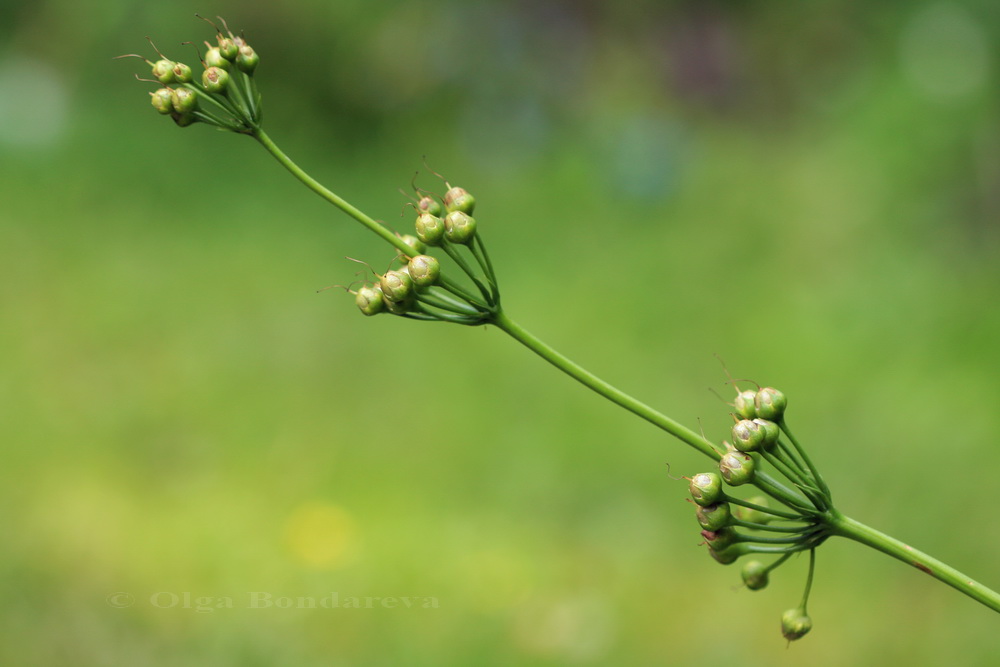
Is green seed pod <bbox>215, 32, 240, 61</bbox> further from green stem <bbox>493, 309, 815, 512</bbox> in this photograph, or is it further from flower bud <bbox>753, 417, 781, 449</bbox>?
flower bud <bbox>753, 417, 781, 449</bbox>

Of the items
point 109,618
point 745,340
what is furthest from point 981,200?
point 109,618

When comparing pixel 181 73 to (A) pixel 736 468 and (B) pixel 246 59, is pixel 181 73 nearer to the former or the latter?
(B) pixel 246 59

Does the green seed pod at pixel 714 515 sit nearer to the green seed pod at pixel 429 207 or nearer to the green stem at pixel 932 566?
the green stem at pixel 932 566

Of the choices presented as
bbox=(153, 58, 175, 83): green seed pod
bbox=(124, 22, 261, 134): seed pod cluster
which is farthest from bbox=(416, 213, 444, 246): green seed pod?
bbox=(153, 58, 175, 83): green seed pod

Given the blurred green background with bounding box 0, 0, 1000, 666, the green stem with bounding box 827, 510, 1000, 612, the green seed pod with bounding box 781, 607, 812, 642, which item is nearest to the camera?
the green stem with bounding box 827, 510, 1000, 612

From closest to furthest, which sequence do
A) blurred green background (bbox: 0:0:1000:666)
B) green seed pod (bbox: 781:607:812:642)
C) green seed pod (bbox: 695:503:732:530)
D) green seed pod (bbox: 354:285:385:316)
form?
green seed pod (bbox: 695:503:732:530)
green seed pod (bbox: 354:285:385:316)
green seed pod (bbox: 781:607:812:642)
blurred green background (bbox: 0:0:1000:666)
